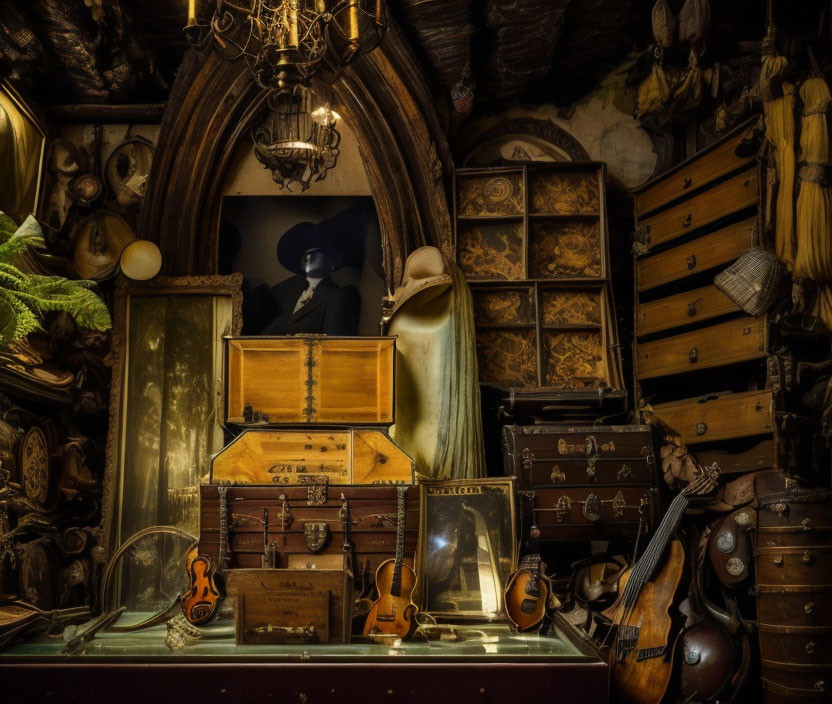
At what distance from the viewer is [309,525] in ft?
14.6

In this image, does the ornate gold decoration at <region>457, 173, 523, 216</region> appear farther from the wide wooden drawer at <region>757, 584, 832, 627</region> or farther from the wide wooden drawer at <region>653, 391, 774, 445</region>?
the wide wooden drawer at <region>757, 584, 832, 627</region>

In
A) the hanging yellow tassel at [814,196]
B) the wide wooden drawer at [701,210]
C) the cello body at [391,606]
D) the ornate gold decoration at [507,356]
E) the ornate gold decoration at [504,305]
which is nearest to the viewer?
the cello body at [391,606]

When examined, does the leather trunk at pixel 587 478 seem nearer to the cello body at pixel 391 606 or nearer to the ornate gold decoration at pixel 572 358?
the cello body at pixel 391 606

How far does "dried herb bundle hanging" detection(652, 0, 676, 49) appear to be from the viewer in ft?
18.8

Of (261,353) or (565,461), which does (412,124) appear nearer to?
(261,353)

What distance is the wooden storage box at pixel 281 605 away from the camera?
3562 millimetres

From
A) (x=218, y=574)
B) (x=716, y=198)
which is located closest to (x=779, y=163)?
(x=716, y=198)

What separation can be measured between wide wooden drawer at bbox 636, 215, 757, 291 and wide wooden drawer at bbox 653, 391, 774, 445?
815 millimetres

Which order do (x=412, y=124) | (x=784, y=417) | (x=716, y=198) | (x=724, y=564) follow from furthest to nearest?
(x=412, y=124) → (x=716, y=198) → (x=784, y=417) → (x=724, y=564)

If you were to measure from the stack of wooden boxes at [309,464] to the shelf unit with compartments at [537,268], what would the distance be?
129 centimetres

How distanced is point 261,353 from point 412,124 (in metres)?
1.99

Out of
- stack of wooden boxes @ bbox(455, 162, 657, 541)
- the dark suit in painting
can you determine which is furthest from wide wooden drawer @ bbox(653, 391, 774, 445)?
the dark suit in painting

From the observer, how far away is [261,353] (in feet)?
16.3

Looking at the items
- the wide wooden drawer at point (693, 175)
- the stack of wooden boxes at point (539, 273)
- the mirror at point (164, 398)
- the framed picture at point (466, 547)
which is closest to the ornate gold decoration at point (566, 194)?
the stack of wooden boxes at point (539, 273)
